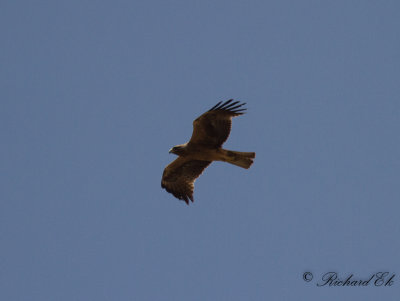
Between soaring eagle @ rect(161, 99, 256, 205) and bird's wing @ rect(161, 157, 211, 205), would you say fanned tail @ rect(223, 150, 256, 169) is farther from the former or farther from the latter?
bird's wing @ rect(161, 157, 211, 205)

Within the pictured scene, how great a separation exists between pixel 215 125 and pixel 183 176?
2082 millimetres

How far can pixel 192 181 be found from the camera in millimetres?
11844

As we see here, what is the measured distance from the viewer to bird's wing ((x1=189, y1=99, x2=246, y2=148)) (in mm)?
10398

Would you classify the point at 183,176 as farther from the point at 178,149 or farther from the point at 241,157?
the point at 241,157

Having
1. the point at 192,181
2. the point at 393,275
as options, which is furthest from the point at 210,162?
the point at 393,275

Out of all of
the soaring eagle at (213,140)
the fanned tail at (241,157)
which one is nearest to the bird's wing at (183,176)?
the soaring eagle at (213,140)

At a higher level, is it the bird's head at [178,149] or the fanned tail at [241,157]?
the bird's head at [178,149]

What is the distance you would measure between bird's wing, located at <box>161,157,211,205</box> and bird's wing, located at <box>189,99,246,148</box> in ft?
4.22

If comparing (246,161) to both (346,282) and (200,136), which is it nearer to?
(200,136)

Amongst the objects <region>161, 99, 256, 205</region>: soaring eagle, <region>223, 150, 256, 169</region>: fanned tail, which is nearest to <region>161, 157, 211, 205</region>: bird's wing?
<region>161, 99, 256, 205</region>: soaring eagle

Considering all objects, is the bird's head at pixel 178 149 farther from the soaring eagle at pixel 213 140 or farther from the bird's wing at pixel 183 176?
the bird's wing at pixel 183 176

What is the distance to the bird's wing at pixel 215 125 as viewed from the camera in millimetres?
10398

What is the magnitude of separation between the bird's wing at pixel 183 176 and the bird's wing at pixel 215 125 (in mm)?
1285

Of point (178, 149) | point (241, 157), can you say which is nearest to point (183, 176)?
point (178, 149)
